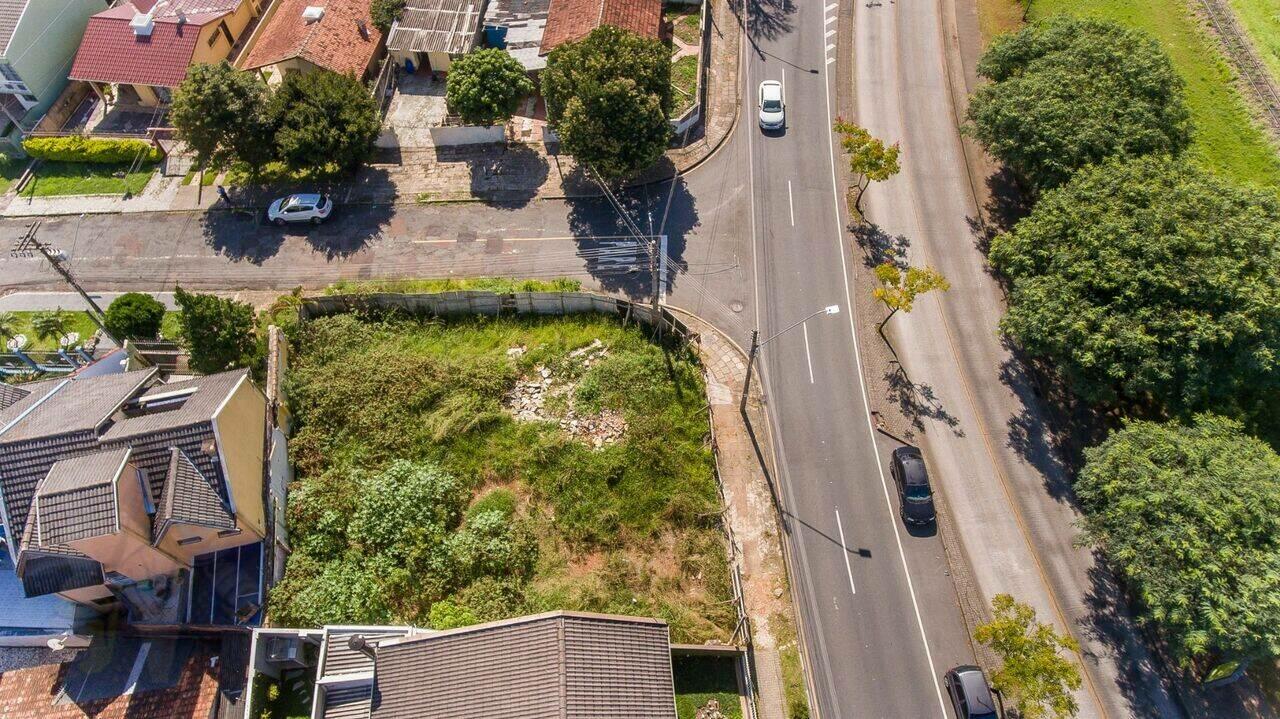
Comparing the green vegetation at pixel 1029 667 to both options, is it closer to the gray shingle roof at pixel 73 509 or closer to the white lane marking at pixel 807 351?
the white lane marking at pixel 807 351

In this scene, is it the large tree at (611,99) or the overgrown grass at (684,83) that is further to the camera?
the overgrown grass at (684,83)

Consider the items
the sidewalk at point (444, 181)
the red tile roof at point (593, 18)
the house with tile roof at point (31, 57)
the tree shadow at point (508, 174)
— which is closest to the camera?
the tree shadow at point (508, 174)

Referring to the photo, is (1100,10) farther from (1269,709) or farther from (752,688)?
(752,688)

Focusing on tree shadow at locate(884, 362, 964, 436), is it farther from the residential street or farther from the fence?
the fence

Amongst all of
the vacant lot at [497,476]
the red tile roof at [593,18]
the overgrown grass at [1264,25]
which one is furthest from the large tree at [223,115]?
the overgrown grass at [1264,25]

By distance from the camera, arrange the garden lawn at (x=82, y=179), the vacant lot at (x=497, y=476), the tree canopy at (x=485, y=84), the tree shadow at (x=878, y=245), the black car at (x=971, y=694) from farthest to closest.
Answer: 1. the garden lawn at (x=82, y=179)
2. the tree canopy at (x=485, y=84)
3. the tree shadow at (x=878, y=245)
4. the vacant lot at (x=497, y=476)
5. the black car at (x=971, y=694)

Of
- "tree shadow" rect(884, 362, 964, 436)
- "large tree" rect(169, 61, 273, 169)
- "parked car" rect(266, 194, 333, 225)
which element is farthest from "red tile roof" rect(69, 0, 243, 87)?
"tree shadow" rect(884, 362, 964, 436)
